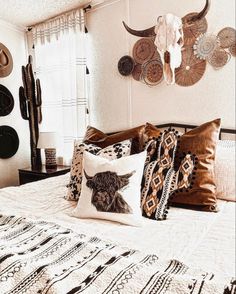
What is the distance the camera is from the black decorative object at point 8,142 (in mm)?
3365

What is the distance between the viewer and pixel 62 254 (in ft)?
3.08

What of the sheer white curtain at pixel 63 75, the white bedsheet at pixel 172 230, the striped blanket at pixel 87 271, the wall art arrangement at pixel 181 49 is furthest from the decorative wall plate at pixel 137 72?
the striped blanket at pixel 87 271

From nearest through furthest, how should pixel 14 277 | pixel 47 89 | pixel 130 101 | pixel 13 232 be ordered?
pixel 14 277
pixel 13 232
pixel 130 101
pixel 47 89

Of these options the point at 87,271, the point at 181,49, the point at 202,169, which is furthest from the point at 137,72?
the point at 87,271

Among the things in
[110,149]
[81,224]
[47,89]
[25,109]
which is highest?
[47,89]

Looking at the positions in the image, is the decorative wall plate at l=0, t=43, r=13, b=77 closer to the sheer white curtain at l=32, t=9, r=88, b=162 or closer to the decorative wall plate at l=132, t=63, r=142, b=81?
the sheer white curtain at l=32, t=9, r=88, b=162

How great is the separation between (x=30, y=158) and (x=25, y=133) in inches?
13.2

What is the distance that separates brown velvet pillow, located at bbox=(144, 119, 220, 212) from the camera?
5.34ft

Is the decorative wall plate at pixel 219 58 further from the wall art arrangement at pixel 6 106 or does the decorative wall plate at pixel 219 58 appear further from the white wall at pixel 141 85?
the wall art arrangement at pixel 6 106

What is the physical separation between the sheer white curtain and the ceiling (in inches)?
3.0

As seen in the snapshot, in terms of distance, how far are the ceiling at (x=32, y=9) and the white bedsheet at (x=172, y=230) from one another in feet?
6.76

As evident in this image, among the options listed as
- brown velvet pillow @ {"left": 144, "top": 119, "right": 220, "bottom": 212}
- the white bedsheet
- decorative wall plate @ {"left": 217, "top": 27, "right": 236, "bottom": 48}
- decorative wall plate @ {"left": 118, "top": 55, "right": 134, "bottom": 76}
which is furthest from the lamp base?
decorative wall plate @ {"left": 217, "top": 27, "right": 236, "bottom": 48}

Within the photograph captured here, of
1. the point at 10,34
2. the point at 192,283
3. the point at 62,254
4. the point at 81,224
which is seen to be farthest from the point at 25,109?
the point at 192,283

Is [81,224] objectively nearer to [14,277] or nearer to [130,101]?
[14,277]
